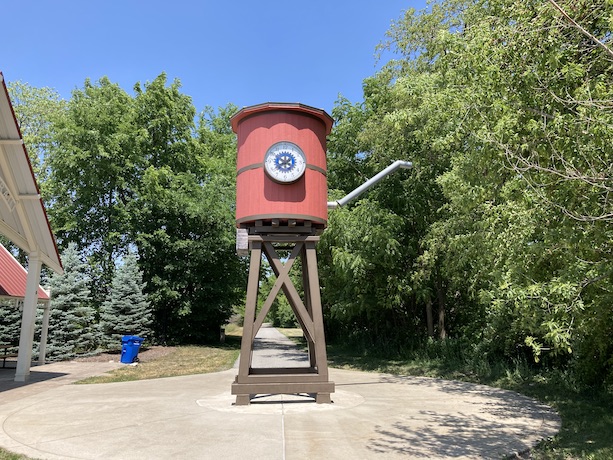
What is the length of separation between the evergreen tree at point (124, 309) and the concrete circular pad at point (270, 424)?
9.49 metres

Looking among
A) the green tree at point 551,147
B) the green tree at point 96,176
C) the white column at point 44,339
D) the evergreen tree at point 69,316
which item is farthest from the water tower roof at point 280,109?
the green tree at point 96,176

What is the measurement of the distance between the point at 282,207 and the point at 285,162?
2.60ft

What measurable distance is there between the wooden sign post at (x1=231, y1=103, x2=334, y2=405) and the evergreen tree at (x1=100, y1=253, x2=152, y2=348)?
502 inches

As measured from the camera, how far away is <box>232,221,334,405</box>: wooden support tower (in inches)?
299

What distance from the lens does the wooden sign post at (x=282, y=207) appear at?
7.76 meters

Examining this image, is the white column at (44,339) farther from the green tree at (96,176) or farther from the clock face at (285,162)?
the clock face at (285,162)

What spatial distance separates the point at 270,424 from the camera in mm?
6188

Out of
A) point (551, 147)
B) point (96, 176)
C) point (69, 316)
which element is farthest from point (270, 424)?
point (96, 176)

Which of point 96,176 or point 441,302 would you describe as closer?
point 441,302

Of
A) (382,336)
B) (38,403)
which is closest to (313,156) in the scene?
(38,403)

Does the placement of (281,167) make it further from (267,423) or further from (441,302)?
(441,302)

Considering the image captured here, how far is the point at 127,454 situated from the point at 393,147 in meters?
11.6

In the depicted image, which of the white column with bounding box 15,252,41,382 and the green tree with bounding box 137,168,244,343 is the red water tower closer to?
the white column with bounding box 15,252,41,382

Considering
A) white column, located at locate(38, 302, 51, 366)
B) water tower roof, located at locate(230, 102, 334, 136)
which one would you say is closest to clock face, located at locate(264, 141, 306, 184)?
water tower roof, located at locate(230, 102, 334, 136)
